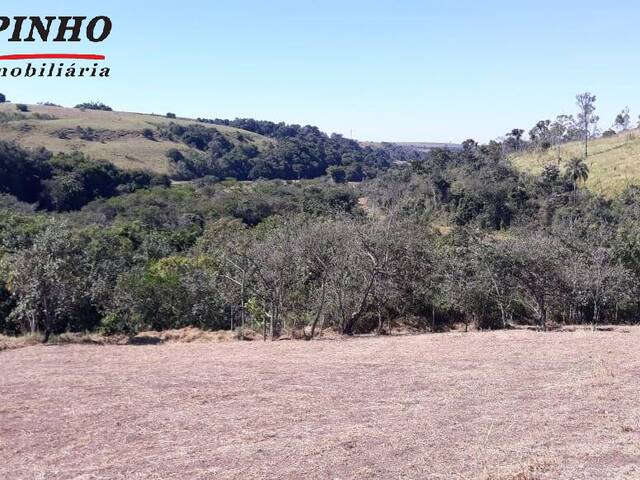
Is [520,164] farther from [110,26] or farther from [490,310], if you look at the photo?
[110,26]

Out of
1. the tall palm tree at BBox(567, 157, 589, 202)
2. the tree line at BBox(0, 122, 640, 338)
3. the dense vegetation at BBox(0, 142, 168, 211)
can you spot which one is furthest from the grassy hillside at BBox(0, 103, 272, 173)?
the tall palm tree at BBox(567, 157, 589, 202)

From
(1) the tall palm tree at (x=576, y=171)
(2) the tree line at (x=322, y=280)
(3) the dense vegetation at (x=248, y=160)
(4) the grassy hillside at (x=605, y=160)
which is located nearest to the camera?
(2) the tree line at (x=322, y=280)

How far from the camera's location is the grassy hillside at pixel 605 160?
63.1 m

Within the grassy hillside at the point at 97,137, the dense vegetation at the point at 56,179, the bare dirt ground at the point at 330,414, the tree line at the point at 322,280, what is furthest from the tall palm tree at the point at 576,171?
the grassy hillside at the point at 97,137

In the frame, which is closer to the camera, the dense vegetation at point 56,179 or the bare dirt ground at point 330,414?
the bare dirt ground at point 330,414

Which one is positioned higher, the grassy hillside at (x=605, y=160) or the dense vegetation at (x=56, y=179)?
the grassy hillside at (x=605, y=160)

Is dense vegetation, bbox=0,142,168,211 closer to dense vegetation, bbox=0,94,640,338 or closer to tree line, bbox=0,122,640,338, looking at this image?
dense vegetation, bbox=0,94,640,338

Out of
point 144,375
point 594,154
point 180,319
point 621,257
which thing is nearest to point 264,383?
point 144,375

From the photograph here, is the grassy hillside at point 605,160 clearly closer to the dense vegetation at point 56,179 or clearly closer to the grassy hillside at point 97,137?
the dense vegetation at point 56,179

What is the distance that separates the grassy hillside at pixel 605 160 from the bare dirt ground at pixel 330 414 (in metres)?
51.5

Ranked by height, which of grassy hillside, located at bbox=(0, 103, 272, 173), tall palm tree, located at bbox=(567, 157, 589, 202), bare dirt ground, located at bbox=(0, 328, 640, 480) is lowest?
bare dirt ground, located at bbox=(0, 328, 640, 480)

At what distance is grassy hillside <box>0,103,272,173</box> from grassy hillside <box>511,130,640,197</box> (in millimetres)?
54442

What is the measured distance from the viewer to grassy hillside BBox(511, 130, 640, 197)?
A: 6309cm

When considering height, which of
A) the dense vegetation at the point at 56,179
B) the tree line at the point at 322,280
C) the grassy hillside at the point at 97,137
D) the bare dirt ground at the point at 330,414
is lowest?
the bare dirt ground at the point at 330,414
